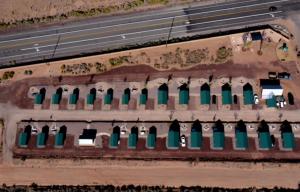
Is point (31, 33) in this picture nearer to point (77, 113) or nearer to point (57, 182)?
point (77, 113)

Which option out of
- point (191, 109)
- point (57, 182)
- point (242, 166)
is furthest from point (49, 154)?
point (242, 166)

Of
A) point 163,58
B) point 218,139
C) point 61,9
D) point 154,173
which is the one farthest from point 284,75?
point 61,9

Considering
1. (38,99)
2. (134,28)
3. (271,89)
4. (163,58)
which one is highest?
(134,28)

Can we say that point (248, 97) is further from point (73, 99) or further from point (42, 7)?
point (42, 7)

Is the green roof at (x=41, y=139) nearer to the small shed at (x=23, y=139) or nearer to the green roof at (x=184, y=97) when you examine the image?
the small shed at (x=23, y=139)

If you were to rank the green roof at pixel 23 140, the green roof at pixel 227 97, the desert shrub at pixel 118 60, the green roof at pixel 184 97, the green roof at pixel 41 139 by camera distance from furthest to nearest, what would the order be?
the desert shrub at pixel 118 60, the green roof at pixel 23 140, the green roof at pixel 41 139, the green roof at pixel 184 97, the green roof at pixel 227 97

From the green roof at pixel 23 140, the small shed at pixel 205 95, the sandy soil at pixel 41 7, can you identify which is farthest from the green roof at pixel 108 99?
the sandy soil at pixel 41 7

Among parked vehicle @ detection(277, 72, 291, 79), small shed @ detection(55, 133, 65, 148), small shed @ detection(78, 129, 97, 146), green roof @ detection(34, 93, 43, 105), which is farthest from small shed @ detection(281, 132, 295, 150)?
green roof @ detection(34, 93, 43, 105)
